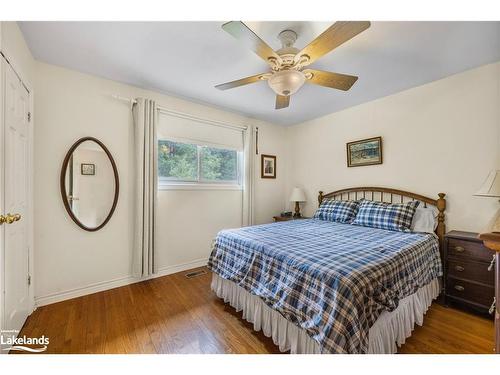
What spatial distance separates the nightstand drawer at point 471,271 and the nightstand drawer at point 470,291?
48 mm

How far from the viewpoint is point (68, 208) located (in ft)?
7.45

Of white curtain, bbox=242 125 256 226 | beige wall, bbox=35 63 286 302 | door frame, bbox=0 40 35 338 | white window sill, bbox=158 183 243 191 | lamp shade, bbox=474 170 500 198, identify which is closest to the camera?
door frame, bbox=0 40 35 338

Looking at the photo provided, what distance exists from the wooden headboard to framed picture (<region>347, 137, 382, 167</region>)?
0.38m

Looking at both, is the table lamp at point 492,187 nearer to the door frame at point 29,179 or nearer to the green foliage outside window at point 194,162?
the green foliage outside window at point 194,162

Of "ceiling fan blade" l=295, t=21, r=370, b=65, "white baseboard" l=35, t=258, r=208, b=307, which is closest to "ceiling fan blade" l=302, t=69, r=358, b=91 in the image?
"ceiling fan blade" l=295, t=21, r=370, b=65

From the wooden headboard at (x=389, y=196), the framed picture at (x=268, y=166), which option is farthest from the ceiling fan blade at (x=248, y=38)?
the framed picture at (x=268, y=166)

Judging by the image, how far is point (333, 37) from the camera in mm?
1343

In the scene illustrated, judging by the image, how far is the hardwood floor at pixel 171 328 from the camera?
1587 millimetres

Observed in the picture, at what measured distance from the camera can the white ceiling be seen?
1.66m

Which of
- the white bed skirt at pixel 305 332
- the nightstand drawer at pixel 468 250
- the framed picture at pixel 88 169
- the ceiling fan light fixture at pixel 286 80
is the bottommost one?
the white bed skirt at pixel 305 332

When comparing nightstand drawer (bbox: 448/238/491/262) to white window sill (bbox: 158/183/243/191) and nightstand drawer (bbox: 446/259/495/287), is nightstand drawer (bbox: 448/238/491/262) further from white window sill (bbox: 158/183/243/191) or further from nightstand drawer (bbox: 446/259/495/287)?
white window sill (bbox: 158/183/243/191)

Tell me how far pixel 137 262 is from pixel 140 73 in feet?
7.03
